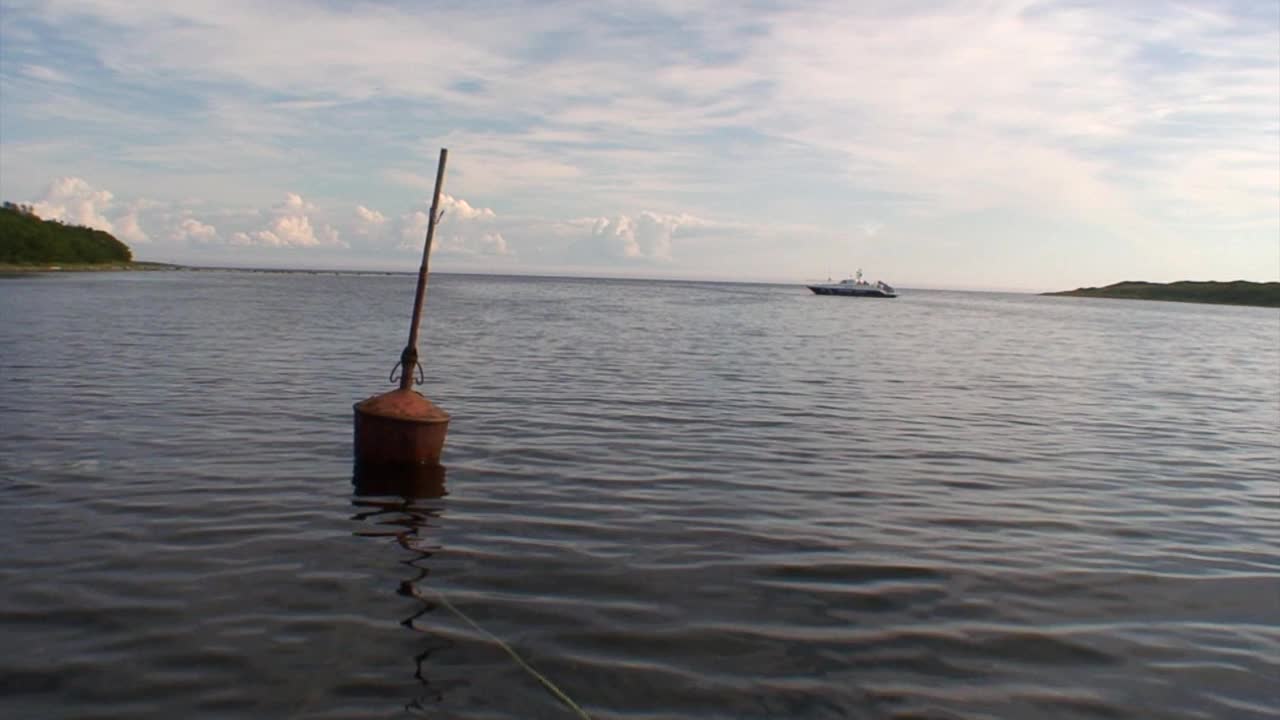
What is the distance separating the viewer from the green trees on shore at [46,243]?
134750 millimetres

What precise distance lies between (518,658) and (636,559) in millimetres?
2631

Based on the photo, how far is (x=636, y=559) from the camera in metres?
9.46

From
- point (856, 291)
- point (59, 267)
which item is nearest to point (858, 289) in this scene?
point (856, 291)

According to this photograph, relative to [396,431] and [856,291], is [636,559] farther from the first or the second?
[856,291]

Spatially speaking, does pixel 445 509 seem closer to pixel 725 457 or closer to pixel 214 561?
pixel 214 561

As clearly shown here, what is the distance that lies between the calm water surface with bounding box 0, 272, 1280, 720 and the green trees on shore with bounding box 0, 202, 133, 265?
138 metres

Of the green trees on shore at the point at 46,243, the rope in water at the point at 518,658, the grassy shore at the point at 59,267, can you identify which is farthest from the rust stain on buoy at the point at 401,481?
the green trees on shore at the point at 46,243

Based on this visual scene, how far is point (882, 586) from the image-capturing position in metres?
8.83

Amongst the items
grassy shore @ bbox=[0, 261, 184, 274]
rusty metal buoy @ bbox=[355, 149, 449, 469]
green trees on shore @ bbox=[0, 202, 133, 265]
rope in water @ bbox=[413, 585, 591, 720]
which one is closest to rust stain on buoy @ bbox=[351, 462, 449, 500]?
rusty metal buoy @ bbox=[355, 149, 449, 469]

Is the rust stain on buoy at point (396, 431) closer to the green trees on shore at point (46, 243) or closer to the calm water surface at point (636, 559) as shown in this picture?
the calm water surface at point (636, 559)

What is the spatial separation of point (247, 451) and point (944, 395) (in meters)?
17.4

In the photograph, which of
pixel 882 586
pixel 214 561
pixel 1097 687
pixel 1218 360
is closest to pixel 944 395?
pixel 882 586

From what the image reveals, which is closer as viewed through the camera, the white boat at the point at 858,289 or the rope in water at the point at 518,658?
the rope in water at the point at 518,658

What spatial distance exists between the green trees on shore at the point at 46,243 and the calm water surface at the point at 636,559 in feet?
452
